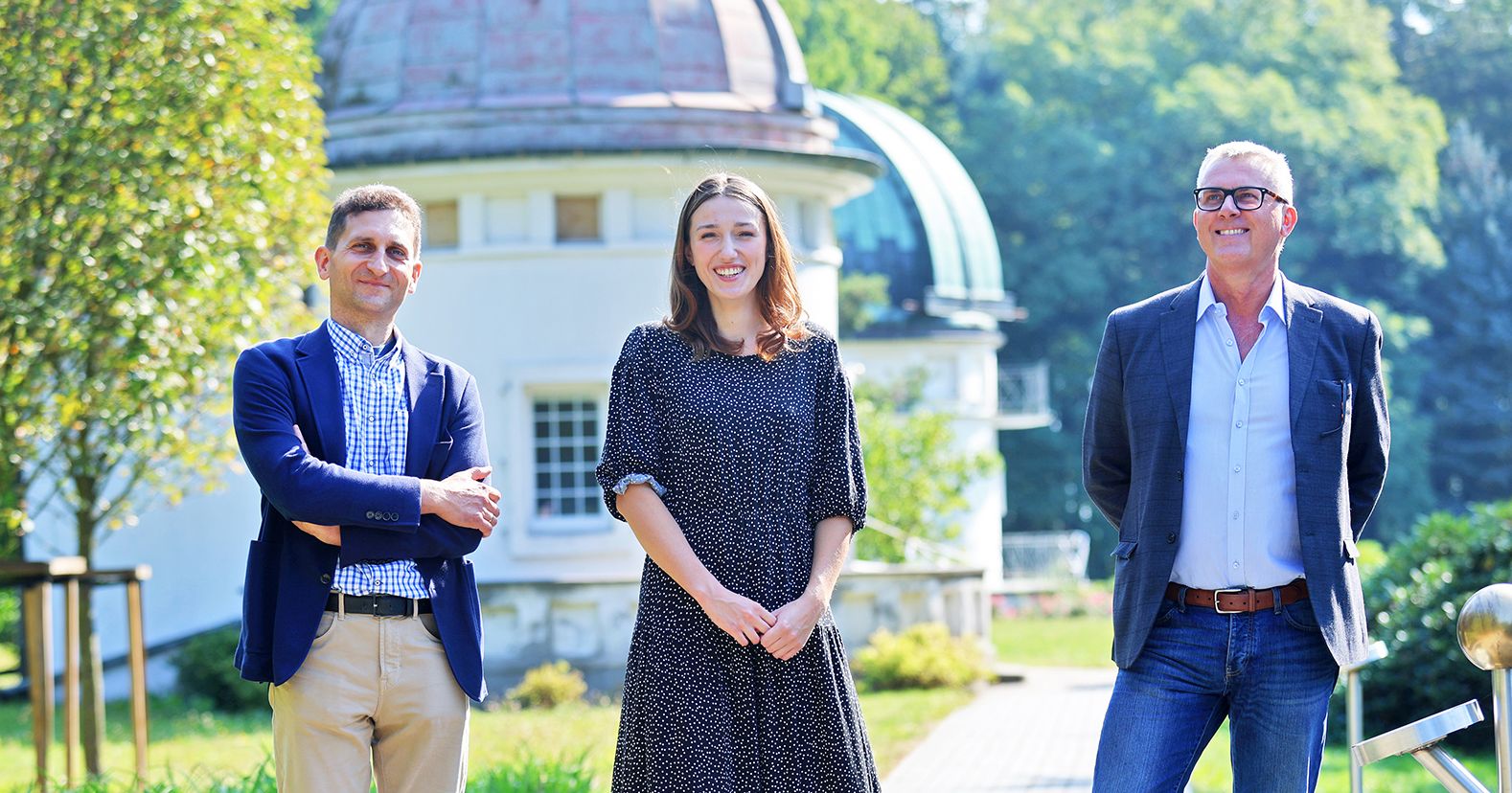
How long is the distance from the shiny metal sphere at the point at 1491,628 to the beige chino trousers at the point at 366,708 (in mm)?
2511

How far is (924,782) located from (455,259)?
27.2 feet

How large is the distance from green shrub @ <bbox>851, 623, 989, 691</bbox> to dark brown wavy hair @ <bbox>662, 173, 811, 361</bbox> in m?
11.9

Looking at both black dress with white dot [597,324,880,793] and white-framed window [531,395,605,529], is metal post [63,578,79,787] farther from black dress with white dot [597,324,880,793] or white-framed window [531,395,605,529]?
white-framed window [531,395,605,529]

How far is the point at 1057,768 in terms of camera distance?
12.1 meters

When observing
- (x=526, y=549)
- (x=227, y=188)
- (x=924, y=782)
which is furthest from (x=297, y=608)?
(x=526, y=549)

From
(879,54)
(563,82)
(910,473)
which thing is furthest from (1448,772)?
(879,54)

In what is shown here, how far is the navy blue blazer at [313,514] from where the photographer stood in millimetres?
4828

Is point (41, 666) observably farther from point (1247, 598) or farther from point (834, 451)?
point (1247, 598)

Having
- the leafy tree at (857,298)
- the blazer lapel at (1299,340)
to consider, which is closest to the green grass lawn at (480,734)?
the blazer lapel at (1299,340)

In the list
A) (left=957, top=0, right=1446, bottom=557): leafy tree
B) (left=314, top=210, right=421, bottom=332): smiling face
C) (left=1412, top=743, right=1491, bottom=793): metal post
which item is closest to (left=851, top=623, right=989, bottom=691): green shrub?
(left=314, top=210, right=421, bottom=332): smiling face

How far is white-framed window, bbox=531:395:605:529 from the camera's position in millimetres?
18062

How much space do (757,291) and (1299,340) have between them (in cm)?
144

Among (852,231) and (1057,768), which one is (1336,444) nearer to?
(1057,768)

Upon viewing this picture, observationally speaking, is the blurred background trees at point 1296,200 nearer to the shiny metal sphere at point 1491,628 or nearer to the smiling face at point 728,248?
the smiling face at point 728,248
